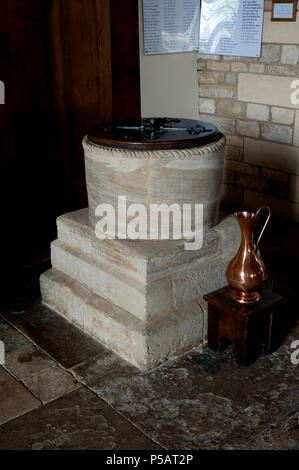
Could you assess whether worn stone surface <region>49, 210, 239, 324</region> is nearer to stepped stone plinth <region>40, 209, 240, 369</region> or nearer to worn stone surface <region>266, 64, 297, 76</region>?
stepped stone plinth <region>40, 209, 240, 369</region>

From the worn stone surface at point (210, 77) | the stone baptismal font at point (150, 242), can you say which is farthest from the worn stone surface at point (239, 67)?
the stone baptismal font at point (150, 242)

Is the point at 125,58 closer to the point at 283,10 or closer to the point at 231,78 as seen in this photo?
the point at 231,78

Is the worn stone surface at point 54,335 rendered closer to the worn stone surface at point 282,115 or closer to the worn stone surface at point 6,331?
the worn stone surface at point 6,331

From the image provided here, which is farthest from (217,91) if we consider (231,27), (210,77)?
(231,27)

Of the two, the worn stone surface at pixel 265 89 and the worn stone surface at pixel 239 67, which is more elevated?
the worn stone surface at pixel 239 67

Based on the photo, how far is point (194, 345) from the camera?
8.94 feet

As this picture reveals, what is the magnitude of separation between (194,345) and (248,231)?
2.23 feet

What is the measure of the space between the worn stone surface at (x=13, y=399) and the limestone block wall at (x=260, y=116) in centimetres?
272

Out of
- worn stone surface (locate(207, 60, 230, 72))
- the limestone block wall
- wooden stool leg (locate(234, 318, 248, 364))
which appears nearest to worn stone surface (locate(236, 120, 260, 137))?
the limestone block wall

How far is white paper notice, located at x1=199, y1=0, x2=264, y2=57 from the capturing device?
418cm

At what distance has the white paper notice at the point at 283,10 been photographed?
3.93 metres

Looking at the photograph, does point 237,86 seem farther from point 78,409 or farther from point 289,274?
point 78,409

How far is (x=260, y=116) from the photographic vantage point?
435 cm
